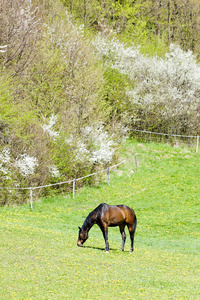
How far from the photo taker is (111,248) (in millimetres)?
15086

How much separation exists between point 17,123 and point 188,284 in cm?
1608

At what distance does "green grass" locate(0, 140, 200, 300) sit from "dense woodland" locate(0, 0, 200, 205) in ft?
9.40

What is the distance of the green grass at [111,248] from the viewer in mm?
10047

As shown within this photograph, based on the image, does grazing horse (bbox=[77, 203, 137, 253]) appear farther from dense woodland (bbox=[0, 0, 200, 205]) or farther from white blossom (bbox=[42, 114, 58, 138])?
white blossom (bbox=[42, 114, 58, 138])

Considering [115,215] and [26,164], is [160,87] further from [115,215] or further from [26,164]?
[115,215]

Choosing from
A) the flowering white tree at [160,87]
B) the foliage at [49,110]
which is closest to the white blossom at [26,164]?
the foliage at [49,110]

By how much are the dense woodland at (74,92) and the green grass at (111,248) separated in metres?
2.86

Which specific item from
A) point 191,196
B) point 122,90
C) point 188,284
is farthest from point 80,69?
point 188,284

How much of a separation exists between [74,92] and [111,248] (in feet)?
64.0

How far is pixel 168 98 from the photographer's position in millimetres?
43469

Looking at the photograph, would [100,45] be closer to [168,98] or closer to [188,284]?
[168,98]

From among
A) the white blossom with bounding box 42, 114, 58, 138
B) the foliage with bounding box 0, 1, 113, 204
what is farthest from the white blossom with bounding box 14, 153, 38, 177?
the white blossom with bounding box 42, 114, 58, 138

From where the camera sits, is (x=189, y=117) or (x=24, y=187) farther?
(x=189, y=117)

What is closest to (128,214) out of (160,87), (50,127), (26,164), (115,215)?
(115,215)
